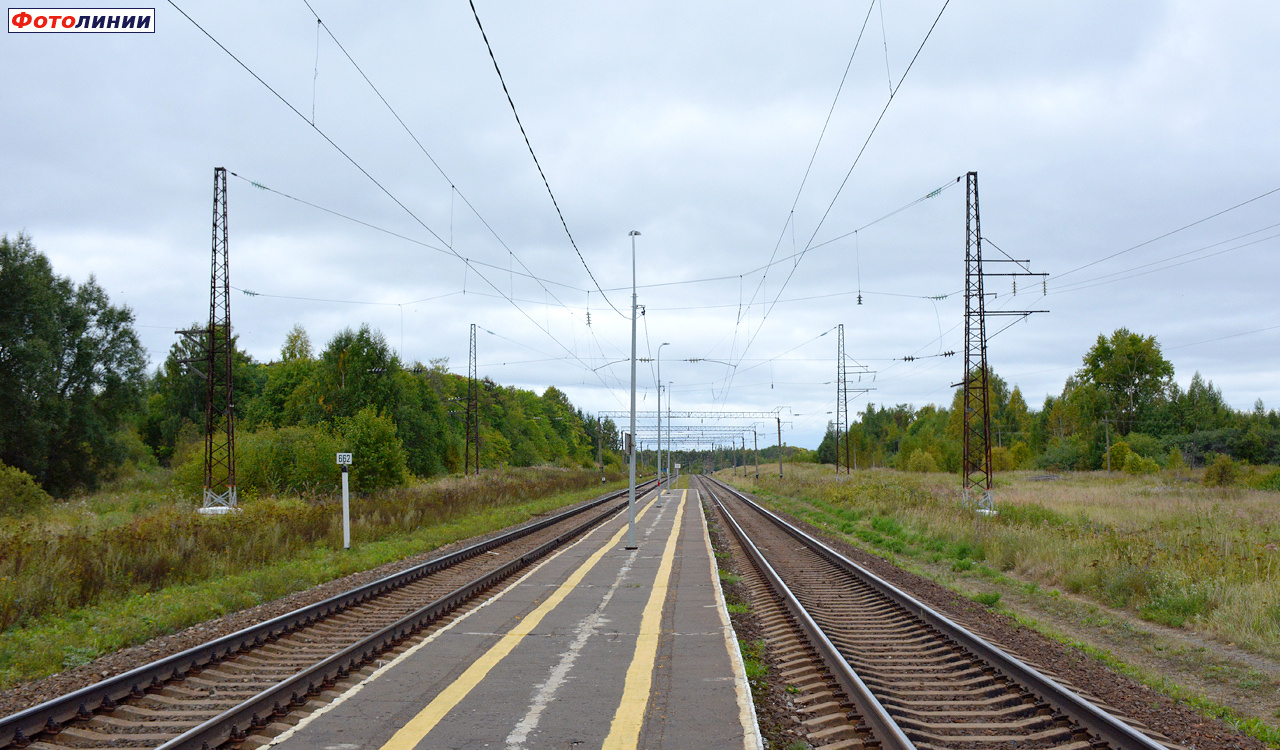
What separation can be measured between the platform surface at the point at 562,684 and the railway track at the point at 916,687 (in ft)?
2.78

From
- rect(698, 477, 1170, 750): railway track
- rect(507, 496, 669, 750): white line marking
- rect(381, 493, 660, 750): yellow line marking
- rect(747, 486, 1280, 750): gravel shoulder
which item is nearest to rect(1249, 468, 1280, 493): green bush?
rect(747, 486, 1280, 750): gravel shoulder

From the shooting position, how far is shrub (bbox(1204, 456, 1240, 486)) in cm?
4597

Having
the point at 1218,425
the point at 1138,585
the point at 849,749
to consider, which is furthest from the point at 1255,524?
the point at 1218,425

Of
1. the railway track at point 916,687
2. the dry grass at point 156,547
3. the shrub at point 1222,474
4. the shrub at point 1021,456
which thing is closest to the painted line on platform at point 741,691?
the railway track at point 916,687

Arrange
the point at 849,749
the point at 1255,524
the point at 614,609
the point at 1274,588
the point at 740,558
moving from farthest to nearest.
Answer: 1. the point at 1255,524
2. the point at 740,558
3. the point at 614,609
4. the point at 1274,588
5. the point at 849,749

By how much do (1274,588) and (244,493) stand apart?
1498 inches

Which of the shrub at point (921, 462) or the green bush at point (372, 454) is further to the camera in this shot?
the shrub at point (921, 462)

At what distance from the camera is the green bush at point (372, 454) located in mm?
34594

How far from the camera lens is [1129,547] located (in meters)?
15.4

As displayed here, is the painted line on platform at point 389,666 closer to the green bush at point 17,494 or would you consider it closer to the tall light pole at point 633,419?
the tall light pole at point 633,419

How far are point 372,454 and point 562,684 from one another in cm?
2901

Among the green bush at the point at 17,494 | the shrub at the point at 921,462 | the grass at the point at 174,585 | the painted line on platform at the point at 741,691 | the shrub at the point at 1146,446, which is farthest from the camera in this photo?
the shrub at the point at 921,462

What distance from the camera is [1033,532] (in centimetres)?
1892

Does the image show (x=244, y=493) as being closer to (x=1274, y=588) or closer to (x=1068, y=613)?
(x=1068, y=613)
